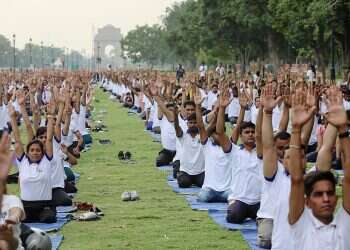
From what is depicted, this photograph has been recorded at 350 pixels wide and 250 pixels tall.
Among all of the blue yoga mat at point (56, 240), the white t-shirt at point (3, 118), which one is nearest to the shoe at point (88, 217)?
the blue yoga mat at point (56, 240)

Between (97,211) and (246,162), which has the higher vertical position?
(246,162)

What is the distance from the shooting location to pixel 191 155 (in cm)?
1529

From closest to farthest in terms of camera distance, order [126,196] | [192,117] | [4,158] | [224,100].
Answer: [4,158], [224,100], [126,196], [192,117]

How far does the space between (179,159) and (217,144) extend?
336 centimetres

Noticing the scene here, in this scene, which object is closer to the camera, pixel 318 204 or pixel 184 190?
pixel 318 204

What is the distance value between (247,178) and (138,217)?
1962 mm

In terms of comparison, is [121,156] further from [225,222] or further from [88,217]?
[225,222]

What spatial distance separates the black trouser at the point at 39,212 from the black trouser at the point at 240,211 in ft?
7.75

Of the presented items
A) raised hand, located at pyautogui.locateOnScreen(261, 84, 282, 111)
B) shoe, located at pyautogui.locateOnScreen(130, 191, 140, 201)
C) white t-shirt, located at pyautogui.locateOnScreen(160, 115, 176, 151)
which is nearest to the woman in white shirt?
shoe, located at pyautogui.locateOnScreen(130, 191, 140, 201)

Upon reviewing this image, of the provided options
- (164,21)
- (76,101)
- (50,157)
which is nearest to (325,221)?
(50,157)

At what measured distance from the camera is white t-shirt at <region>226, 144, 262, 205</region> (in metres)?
11.3


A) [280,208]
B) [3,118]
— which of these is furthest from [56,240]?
[3,118]

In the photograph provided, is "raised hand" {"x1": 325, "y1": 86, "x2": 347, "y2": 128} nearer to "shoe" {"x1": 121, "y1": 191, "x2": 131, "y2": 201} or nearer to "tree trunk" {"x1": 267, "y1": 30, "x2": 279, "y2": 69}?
"shoe" {"x1": 121, "y1": 191, "x2": 131, "y2": 201}

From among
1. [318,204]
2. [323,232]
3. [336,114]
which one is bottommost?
[323,232]
